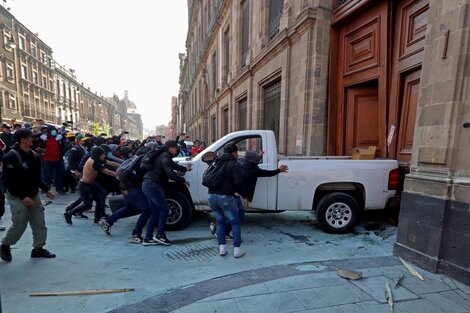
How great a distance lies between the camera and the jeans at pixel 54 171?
856cm

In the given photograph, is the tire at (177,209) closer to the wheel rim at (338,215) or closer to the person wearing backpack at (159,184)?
the person wearing backpack at (159,184)

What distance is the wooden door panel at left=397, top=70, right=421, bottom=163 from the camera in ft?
18.4

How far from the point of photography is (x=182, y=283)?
347cm

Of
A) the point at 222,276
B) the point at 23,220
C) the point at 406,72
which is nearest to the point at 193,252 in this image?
the point at 222,276

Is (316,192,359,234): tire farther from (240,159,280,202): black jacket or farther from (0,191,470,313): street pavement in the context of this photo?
(240,159,280,202): black jacket

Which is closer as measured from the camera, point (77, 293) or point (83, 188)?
point (77, 293)

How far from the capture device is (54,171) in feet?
28.4

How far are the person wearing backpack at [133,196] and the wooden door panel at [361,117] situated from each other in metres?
5.41

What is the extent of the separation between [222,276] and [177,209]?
214 centimetres

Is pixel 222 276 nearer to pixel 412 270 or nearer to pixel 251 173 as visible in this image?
pixel 251 173

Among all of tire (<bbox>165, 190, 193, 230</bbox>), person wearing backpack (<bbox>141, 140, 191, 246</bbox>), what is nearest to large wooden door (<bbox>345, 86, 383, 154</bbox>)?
tire (<bbox>165, 190, 193, 230</bbox>)

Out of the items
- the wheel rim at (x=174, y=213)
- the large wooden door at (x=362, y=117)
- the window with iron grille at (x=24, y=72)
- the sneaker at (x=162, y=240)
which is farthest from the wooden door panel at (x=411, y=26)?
the window with iron grille at (x=24, y=72)

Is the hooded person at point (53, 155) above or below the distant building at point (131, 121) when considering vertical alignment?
below

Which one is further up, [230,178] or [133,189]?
[230,178]
